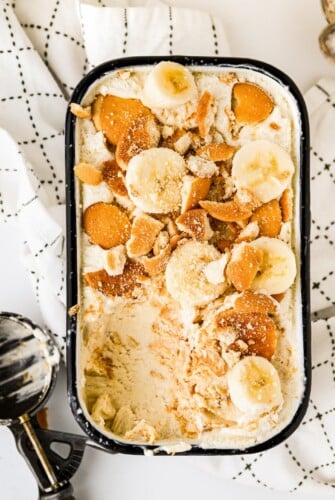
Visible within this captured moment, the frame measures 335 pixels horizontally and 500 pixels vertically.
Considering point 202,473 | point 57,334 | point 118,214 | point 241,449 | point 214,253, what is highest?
point 118,214

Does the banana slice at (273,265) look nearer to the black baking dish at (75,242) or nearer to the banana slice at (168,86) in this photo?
the black baking dish at (75,242)

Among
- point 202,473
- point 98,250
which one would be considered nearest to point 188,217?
point 98,250

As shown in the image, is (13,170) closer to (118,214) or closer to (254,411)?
(118,214)

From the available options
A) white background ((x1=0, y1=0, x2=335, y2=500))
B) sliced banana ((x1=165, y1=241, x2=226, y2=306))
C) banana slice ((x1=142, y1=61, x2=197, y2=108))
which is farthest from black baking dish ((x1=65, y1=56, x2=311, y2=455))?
white background ((x1=0, y1=0, x2=335, y2=500))

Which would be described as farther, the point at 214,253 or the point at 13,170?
the point at 13,170

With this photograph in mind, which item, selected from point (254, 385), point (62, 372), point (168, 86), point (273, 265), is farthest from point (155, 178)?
point (62, 372)

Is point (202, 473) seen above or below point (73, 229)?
below

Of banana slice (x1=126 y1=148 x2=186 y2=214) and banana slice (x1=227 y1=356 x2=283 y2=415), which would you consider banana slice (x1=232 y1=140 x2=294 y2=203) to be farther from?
banana slice (x1=227 y1=356 x2=283 y2=415)
